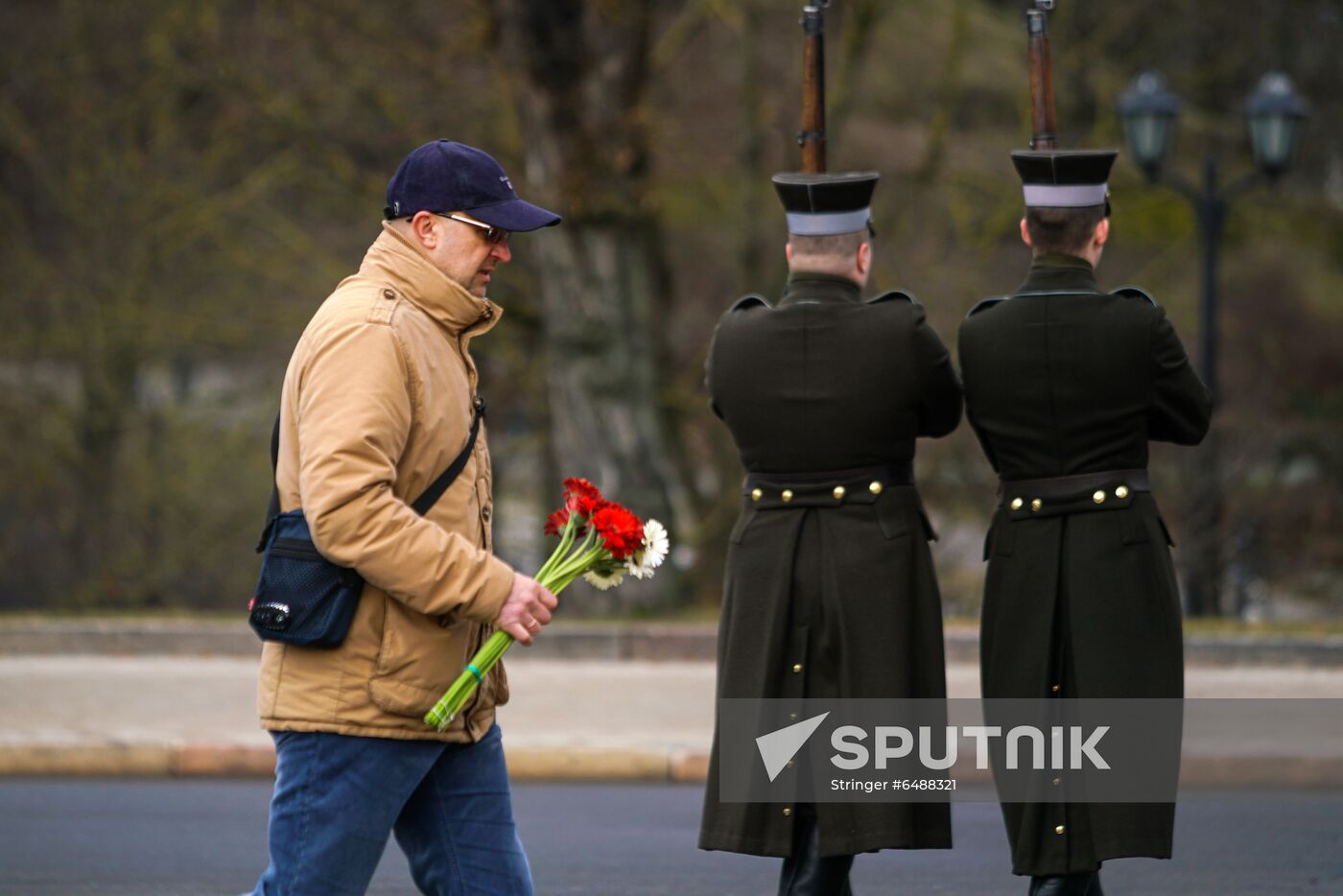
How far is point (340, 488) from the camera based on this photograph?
3.82 metres

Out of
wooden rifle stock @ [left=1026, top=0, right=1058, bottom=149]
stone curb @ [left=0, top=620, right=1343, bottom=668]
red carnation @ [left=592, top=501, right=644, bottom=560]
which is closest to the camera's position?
red carnation @ [left=592, top=501, right=644, bottom=560]

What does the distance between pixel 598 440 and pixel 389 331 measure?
39.2ft

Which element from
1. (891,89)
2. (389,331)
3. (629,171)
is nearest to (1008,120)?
(891,89)

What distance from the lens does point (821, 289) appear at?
202 inches

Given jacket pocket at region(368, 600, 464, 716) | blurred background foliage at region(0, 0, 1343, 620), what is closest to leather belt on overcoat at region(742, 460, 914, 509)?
jacket pocket at region(368, 600, 464, 716)

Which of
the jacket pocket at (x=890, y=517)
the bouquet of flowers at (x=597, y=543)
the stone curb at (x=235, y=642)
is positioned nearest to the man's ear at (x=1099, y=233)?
the jacket pocket at (x=890, y=517)

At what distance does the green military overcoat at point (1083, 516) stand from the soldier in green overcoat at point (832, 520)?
18 centimetres

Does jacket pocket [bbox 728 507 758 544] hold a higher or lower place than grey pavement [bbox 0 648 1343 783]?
higher

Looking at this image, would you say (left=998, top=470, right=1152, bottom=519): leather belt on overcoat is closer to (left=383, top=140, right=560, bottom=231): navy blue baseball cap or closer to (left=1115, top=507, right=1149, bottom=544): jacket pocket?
(left=1115, top=507, right=1149, bottom=544): jacket pocket

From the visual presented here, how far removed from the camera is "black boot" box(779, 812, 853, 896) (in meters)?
5.02

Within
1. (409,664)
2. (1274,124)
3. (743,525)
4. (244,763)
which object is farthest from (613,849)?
(1274,124)

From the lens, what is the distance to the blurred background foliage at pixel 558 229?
622 inches

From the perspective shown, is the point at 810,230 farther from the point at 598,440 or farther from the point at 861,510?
the point at 598,440

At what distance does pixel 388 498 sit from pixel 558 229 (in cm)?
1207
